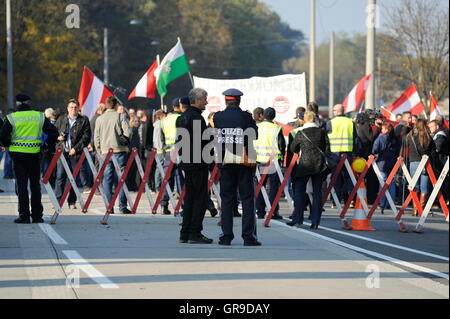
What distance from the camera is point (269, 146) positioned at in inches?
625

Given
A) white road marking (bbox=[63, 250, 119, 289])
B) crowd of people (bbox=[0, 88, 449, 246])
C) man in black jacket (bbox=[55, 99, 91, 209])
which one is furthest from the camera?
man in black jacket (bbox=[55, 99, 91, 209])

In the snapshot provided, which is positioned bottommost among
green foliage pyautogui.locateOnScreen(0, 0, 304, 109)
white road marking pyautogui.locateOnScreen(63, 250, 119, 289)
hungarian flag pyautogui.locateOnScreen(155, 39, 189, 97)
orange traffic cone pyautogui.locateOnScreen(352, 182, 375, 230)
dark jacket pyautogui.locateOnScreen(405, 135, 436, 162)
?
orange traffic cone pyautogui.locateOnScreen(352, 182, 375, 230)

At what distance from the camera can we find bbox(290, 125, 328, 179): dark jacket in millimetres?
14570

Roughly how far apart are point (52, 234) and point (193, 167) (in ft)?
7.01

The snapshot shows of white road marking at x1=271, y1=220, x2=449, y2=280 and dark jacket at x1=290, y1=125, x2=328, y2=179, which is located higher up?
dark jacket at x1=290, y1=125, x2=328, y2=179

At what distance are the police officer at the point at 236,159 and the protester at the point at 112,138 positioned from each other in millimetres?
4558

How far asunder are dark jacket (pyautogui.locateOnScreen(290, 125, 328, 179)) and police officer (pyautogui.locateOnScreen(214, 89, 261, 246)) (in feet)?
8.18

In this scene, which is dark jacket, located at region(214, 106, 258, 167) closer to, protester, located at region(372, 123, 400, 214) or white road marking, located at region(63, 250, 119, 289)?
white road marking, located at region(63, 250, 119, 289)

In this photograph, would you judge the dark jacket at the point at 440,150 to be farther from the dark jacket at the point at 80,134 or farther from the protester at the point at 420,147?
the dark jacket at the point at 80,134

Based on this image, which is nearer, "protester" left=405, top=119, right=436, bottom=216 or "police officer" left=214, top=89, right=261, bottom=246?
"police officer" left=214, top=89, right=261, bottom=246

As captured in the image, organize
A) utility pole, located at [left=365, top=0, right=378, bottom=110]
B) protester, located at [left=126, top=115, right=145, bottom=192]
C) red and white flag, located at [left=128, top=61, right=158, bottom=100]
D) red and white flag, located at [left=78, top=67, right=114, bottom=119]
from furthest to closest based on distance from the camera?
red and white flag, located at [left=128, top=61, right=158, bottom=100] < utility pole, located at [left=365, top=0, right=378, bottom=110] < red and white flag, located at [left=78, top=67, right=114, bottom=119] < protester, located at [left=126, top=115, right=145, bottom=192]

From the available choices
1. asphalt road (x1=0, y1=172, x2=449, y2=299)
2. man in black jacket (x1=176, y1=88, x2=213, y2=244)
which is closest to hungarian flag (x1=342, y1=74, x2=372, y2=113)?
asphalt road (x1=0, y1=172, x2=449, y2=299)
